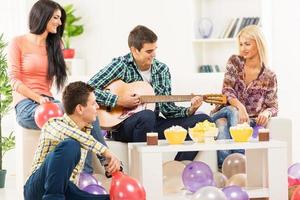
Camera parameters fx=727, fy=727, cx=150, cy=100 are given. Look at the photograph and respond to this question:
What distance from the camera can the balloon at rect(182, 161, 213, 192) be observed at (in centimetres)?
371

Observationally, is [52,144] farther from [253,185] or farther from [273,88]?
[273,88]

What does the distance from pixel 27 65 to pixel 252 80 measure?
4.59 ft

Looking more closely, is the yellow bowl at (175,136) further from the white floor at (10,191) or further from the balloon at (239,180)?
the white floor at (10,191)

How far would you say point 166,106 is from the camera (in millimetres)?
4324

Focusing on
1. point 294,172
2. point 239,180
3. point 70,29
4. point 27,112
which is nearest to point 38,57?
point 27,112

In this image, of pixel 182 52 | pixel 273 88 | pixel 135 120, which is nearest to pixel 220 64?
pixel 182 52

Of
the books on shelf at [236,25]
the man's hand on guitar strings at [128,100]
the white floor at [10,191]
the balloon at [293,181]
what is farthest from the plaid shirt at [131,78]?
the books on shelf at [236,25]

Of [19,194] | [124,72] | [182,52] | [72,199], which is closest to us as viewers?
[72,199]

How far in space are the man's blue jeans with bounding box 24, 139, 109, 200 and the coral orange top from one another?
1096 millimetres

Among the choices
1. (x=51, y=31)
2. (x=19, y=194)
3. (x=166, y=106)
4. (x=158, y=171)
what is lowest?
(x=19, y=194)

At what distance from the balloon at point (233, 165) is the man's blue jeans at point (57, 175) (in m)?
1.06

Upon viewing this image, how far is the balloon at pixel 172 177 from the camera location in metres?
3.86

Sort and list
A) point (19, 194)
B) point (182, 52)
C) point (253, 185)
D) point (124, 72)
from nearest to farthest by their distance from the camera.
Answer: point (253, 185)
point (124, 72)
point (19, 194)
point (182, 52)

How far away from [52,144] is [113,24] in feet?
11.9
